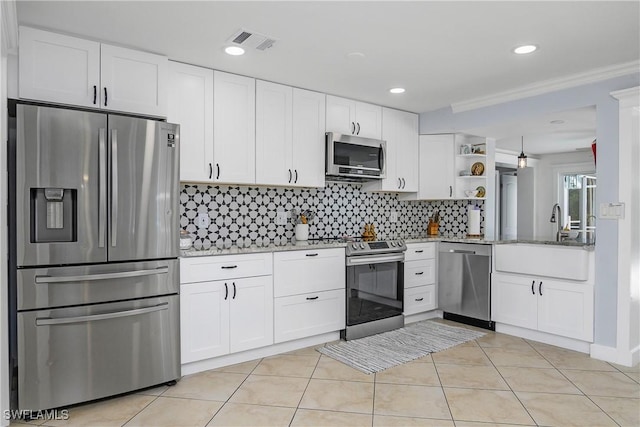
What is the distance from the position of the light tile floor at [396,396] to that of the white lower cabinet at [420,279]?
3.38 feet

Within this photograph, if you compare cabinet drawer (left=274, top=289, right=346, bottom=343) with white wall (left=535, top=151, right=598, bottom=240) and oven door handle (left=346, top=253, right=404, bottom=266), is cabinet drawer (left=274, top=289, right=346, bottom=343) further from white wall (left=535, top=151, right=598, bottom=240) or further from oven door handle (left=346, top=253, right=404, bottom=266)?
white wall (left=535, top=151, right=598, bottom=240)

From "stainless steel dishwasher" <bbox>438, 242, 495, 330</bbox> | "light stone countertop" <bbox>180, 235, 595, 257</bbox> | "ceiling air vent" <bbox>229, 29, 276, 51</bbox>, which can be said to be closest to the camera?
"ceiling air vent" <bbox>229, 29, 276, 51</bbox>

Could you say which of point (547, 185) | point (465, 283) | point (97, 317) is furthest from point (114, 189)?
point (547, 185)

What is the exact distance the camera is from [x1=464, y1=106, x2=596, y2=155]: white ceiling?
3.91 metres

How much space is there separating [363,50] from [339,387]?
2.37m

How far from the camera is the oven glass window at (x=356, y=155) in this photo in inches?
160

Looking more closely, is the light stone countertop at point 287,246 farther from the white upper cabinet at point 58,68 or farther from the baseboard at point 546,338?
the white upper cabinet at point 58,68

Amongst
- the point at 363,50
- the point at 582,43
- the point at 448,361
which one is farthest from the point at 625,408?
the point at 363,50

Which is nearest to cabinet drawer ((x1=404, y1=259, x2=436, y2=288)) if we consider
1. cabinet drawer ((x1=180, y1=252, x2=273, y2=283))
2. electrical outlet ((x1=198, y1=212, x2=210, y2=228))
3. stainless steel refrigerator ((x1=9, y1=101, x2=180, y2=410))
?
cabinet drawer ((x1=180, y1=252, x2=273, y2=283))

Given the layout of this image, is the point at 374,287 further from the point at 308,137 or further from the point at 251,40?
the point at 251,40

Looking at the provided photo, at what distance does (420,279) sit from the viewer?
4.50 metres

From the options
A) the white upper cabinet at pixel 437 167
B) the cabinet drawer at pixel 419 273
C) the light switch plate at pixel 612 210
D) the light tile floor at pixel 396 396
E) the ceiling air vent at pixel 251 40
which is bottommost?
the light tile floor at pixel 396 396

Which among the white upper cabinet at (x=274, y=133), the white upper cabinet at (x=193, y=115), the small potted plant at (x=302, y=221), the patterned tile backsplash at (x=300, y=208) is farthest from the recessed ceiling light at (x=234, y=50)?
the small potted plant at (x=302, y=221)

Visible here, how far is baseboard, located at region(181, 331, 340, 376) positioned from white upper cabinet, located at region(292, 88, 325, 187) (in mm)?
1412
